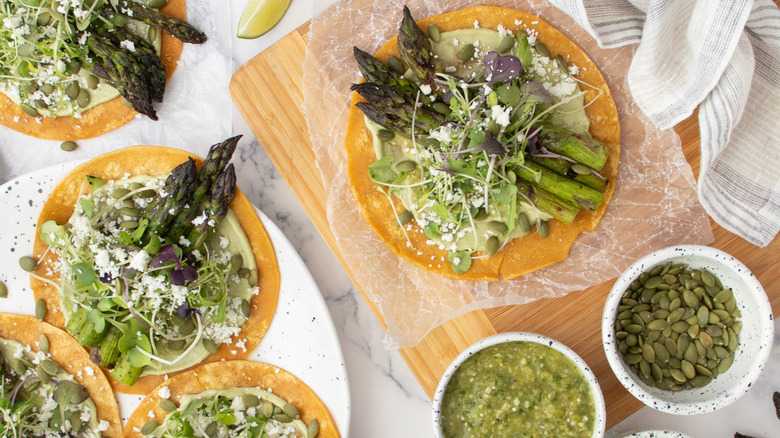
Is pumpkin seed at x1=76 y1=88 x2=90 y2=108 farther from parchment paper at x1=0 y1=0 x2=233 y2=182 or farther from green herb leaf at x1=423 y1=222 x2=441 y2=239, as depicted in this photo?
green herb leaf at x1=423 y1=222 x2=441 y2=239

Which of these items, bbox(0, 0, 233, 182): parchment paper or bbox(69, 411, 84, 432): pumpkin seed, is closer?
bbox(69, 411, 84, 432): pumpkin seed

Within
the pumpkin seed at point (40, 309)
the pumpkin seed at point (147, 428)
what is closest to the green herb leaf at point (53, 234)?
the pumpkin seed at point (40, 309)

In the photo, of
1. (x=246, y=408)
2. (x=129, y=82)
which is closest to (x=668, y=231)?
(x=246, y=408)

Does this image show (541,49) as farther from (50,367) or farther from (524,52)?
(50,367)

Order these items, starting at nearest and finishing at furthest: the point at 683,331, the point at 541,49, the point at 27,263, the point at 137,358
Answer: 1. the point at 683,331
2. the point at 541,49
3. the point at 137,358
4. the point at 27,263

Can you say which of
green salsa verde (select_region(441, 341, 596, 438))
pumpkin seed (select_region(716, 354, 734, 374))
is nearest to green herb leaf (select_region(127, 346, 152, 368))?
green salsa verde (select_region(441, 341, 596, 438))

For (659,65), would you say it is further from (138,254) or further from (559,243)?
(138,254)

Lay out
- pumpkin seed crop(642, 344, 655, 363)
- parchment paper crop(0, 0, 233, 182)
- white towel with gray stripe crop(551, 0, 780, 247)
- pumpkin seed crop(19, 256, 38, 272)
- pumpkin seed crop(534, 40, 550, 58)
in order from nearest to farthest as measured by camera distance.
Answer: white towel with gray stripe crop(551, 0, 780, 247)
pumpkin seed crop(642, 344, 655, 363)
pumpkin seed crop(534, 40, 550, 58)
pumpkin seed crop(19, 256, 38, 272)
parchment paper crop(0, 0, 233, 182)

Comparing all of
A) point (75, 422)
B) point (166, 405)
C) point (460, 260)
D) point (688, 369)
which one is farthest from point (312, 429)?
point (688, 369)
